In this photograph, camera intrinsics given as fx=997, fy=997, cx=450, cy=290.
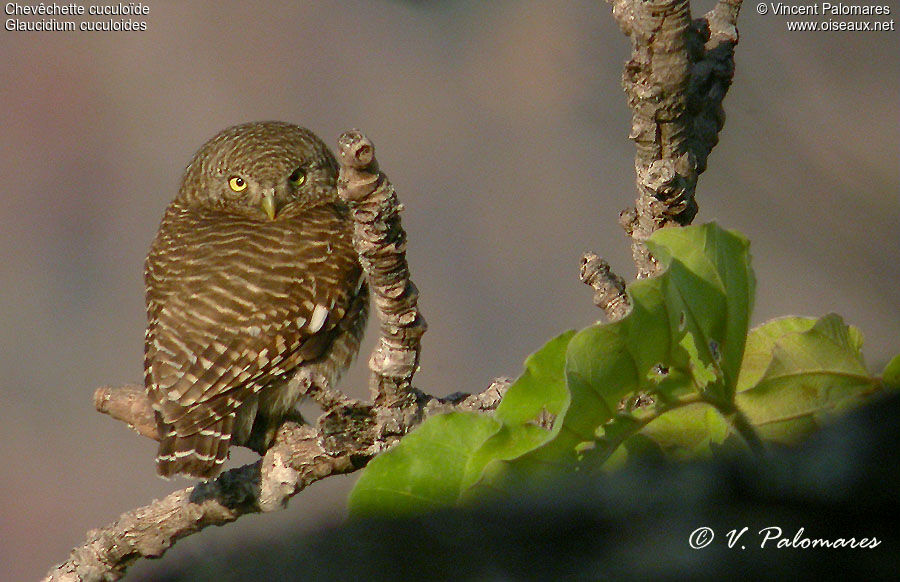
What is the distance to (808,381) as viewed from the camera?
1059 mm

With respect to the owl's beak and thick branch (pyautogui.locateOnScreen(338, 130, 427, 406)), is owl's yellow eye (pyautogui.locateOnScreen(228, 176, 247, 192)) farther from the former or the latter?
thick branch (pyautogui.locateOnScreen(338, 130, 427, 406))

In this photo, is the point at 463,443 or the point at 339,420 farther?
the point at 339,420

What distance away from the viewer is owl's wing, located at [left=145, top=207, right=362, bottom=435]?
109 inches

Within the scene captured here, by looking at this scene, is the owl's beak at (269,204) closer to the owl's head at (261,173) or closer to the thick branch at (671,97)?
the owl's head at (261,173)

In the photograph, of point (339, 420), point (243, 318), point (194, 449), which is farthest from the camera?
point (243, 318)

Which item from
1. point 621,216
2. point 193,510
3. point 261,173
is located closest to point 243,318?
point 193,510

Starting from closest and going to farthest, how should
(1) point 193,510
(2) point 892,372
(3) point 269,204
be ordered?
1. (2) point 892,372
2. (1) point 193,510
3. (3) point 269,204

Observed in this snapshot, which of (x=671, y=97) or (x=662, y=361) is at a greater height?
(x=671, y=97)

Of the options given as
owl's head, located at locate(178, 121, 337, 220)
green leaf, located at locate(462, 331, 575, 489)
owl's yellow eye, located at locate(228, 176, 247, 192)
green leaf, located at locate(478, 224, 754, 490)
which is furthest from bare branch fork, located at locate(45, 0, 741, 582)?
owl's yellow eye, located at locate(228, 176, 247, 192)

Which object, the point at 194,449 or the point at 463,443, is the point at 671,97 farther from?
the point at 194,449

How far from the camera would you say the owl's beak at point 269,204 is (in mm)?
3549

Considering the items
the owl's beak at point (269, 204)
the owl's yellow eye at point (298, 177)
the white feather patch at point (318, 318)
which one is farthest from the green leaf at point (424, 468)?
the owl's yellow eye at point (298, 177)

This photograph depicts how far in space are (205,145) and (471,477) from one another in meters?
3.24

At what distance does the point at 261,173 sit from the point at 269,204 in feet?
0.54
